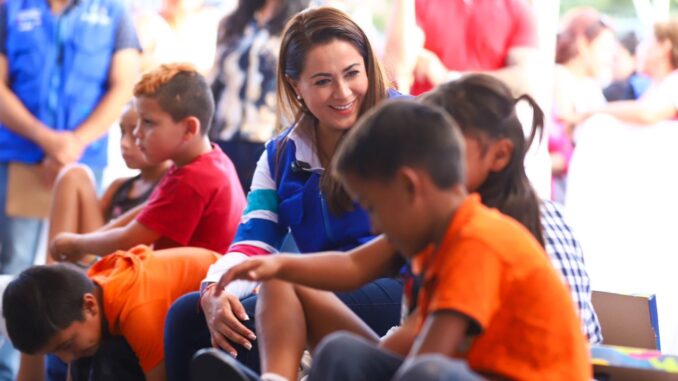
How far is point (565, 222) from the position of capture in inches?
72.5

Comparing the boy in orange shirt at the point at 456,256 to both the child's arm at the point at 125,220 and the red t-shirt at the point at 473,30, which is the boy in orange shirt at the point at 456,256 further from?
the red t-shirt at the point at 473,30

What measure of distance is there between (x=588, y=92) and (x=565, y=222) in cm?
237

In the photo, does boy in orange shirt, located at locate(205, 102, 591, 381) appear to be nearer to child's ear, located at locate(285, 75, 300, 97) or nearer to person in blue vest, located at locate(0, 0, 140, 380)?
child's ear, located at locate(285, 75, 300, 97)

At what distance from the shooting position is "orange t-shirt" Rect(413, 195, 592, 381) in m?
1.30

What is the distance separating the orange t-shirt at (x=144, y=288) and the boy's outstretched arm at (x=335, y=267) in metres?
0.68

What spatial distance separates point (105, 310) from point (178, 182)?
38 cm

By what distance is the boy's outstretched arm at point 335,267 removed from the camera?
1601mm

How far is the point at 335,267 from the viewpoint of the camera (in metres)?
1.65

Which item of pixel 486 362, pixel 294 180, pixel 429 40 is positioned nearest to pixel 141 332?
pixel 294 180

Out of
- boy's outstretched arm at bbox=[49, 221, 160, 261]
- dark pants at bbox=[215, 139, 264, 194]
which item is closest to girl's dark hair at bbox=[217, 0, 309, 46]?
dark pants at bbox=[215, 139, 264, 194]

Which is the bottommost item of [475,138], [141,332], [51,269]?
[141,332]

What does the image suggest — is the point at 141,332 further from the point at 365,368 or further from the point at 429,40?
the point at 429,40

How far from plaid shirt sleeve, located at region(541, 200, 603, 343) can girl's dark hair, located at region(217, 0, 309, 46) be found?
1.45 metres

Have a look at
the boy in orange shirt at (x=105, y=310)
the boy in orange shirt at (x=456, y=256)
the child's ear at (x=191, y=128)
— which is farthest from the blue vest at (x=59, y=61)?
the boy in orange shirt at (x=456, y=256)
